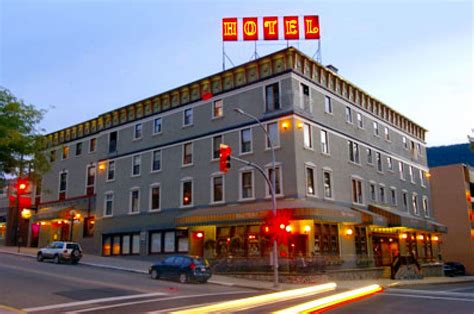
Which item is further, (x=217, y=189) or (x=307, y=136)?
(x=217, y=189)

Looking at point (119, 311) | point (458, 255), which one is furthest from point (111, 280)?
point (458, 255)

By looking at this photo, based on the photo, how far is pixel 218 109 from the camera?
37.0 metres

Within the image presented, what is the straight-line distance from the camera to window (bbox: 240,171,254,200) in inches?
1321

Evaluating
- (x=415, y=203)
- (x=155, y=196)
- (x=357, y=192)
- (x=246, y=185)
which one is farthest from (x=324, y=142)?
(x=415, y=203)

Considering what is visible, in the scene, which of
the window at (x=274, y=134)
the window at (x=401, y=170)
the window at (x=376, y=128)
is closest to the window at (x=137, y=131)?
the window at (x=274, y=134)

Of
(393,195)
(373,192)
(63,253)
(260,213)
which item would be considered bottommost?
(63,253)

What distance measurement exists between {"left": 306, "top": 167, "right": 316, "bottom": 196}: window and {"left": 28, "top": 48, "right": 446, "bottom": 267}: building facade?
7cm

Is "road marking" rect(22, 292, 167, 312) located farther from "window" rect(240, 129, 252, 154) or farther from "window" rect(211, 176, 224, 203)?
"window" rect(240, 129, 252, 154)

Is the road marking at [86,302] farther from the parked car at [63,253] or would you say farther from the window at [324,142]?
the window at [324,142]

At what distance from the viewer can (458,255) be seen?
187 feet

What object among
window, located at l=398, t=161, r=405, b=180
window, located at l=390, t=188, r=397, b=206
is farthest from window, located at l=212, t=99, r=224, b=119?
window, located at l=398, t=161, r=405, b=180

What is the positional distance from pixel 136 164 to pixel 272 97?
15.1 metres

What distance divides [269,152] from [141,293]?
50.2ft

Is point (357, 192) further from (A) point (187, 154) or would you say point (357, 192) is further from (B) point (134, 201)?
(B) point (134, 201)
